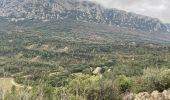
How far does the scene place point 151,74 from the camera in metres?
138

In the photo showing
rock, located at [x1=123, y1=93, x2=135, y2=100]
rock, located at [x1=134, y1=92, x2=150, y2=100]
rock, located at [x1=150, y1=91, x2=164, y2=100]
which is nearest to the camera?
rock, located at [x1=150, y1=91, x2=164, y2=100]

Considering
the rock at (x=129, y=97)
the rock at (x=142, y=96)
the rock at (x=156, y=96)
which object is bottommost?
the rock at (x=129, y=97)

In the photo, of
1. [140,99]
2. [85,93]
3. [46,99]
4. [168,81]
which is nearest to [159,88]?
[168,81]

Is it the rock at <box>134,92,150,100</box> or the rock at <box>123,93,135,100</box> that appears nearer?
the rock at <box>134,92,150,100</box>

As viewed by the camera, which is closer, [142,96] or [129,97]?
[142,96]

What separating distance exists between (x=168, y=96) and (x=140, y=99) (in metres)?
8.62

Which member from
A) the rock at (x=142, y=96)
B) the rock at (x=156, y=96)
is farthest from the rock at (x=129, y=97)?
the rock at (x=156, y=96)

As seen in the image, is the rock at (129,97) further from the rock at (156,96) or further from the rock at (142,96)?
the rock at (156,96)

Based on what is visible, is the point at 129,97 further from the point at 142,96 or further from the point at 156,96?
the point at 156,96

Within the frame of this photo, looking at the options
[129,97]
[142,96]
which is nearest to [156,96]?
[142,96]

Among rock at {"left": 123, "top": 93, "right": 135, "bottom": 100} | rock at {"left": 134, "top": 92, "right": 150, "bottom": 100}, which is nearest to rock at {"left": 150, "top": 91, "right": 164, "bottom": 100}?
rock at {"left": 134, "top": 92, "right": 150, "bottom": 100}

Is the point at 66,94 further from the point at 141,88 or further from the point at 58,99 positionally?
the point at 141,88

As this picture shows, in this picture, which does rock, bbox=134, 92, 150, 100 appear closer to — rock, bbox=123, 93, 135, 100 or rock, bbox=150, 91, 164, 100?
rock, bbox=123, 93, 135, 100

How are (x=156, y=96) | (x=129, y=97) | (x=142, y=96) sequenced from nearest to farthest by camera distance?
(x=156, y=96) < (x=142, y=96) < (x=129, y=97)
